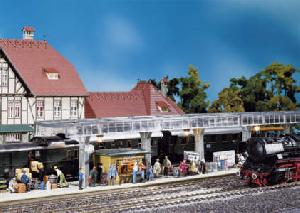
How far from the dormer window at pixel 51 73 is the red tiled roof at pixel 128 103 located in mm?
4277

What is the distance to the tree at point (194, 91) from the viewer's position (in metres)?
56.3

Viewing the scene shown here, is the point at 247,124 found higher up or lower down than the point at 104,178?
higher up

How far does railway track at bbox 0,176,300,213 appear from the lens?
23.1 m

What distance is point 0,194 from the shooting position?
27.6 meters

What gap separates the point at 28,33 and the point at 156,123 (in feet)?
57.8

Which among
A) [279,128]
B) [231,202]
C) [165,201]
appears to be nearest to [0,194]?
[165,201]

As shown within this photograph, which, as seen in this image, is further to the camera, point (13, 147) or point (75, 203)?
point (13, 147)

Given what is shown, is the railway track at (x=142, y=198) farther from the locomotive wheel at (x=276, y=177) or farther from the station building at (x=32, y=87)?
the station building at (x=32, y=87)

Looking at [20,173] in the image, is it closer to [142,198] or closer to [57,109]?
[142,198]

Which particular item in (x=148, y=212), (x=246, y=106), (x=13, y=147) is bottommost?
(x=148, y=212)

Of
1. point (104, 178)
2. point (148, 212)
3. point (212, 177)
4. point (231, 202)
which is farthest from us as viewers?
point (212, 177)

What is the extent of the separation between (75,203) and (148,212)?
4.38 meters

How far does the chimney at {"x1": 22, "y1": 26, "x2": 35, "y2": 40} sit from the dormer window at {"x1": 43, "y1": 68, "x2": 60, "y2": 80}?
415cm

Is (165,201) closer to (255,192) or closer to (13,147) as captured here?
(255,192)
